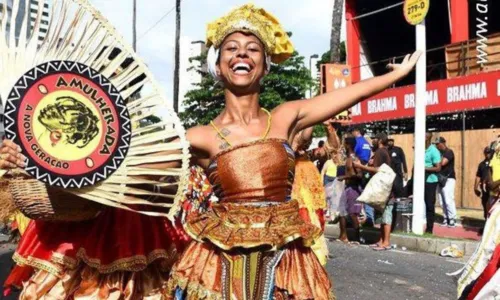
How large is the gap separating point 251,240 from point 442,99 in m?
13.8

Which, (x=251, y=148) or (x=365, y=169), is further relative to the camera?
(x=365, y=169)

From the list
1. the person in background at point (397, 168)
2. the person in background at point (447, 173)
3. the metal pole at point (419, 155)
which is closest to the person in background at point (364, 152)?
the person in background at point (397, 168)

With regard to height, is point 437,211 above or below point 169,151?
below

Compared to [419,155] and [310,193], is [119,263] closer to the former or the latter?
[310,193]

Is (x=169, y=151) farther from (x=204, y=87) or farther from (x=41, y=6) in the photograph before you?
(x=204, y=87)

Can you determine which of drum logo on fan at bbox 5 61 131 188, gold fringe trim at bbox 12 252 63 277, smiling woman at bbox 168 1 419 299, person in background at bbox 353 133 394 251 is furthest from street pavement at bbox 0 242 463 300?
drum logo on fan at bbox 5 61 131 188

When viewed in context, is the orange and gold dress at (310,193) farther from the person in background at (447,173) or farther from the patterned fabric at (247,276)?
the person in background at (447,173)

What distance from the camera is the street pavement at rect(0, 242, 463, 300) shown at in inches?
255

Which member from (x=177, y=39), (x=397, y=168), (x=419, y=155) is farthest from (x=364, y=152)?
(x=177, y=39)

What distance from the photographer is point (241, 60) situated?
281 centimetres

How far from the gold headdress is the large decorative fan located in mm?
360

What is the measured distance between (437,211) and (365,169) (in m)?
5.57

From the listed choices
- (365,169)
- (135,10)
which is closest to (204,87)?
(135,10)

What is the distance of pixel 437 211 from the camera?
14.6 metres
